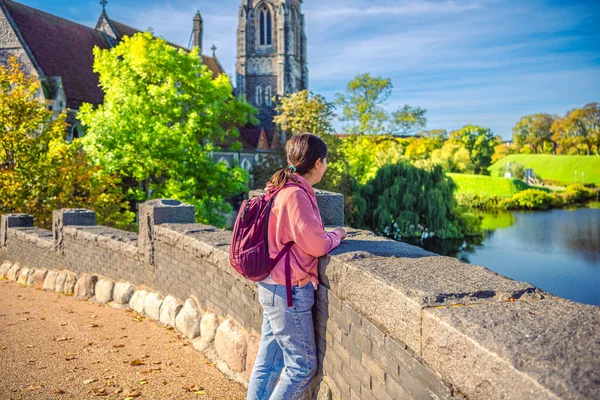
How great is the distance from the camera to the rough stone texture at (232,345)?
497 cm

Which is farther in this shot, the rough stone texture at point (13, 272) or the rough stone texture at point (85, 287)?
the rough stone texture at point (13, 272)

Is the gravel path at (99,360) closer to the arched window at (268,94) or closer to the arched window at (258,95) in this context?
the arched window at (268,94)

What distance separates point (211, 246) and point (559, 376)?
4.11 metres

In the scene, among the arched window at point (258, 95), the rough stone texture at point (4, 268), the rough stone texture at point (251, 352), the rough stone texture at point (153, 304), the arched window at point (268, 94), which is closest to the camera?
the rough stone texture at point (251, 352)

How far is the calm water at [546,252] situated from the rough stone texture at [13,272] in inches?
628

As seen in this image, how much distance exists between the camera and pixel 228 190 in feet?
75.2

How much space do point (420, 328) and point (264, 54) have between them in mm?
50903

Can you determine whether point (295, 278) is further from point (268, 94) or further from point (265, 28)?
point (265, 28)

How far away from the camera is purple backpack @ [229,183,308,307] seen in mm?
3150

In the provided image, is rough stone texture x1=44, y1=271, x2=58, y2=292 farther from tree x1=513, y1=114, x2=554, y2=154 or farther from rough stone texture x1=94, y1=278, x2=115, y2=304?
tree x1=513, y1=114, x2=554, y2=154

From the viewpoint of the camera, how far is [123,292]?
7.77 m

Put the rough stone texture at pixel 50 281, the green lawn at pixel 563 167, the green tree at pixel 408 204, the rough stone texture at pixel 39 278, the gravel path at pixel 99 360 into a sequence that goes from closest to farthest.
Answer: the gravel path at pixel 99 360 < the rough stone texture at pixel 50 281 < the rough stone texture at pixel 39 278 < the green tree at pixel 408 204 < the green lawn at pixel 563 167

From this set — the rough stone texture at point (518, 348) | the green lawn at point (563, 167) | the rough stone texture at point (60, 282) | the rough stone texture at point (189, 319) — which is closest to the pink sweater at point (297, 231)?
the rough stone texture at point (518, 348)

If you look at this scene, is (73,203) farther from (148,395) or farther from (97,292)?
(148,395)
